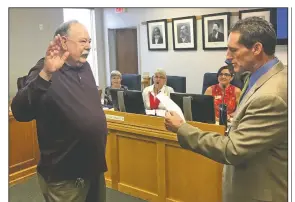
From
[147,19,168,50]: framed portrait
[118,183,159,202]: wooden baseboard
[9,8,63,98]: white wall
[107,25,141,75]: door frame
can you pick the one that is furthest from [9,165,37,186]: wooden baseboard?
[147,19,168,50]: framed portrait

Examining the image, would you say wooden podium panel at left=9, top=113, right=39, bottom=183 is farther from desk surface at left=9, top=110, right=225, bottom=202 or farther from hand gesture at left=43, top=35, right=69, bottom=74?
desk surface at left=9, top=110, right=225, bottom=202

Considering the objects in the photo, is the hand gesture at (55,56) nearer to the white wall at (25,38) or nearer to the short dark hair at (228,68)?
the white wall at (25,38)

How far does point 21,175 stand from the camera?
1.45 metres

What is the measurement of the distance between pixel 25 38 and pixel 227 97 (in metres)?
0.92

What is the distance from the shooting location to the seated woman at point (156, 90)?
1568 millimetres

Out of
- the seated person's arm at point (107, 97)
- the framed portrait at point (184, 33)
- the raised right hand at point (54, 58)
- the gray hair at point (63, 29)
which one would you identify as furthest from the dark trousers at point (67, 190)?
the framed portrait at point (184, 33)

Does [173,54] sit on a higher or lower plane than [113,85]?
higher

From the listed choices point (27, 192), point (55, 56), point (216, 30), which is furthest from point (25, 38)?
point (216, 30)

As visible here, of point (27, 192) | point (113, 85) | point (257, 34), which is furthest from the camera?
point (113, 85)

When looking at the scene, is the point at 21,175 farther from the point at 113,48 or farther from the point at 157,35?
the point at 157,35

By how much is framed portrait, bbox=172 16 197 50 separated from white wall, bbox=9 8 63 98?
52 centimetres

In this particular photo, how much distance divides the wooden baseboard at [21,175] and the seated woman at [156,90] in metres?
0.57
